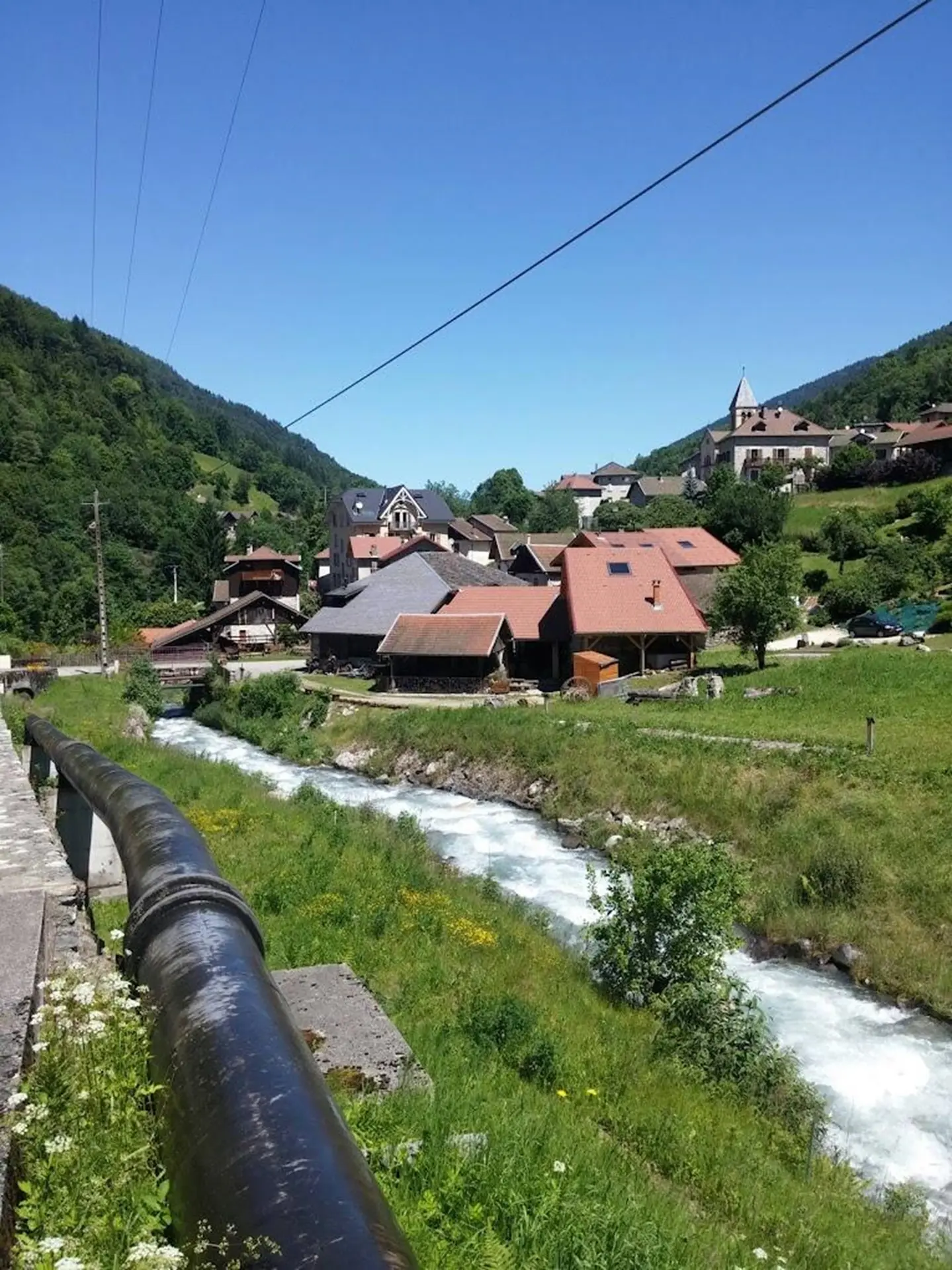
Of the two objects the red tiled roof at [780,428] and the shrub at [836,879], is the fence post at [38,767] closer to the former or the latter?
the shrub at [836,879]

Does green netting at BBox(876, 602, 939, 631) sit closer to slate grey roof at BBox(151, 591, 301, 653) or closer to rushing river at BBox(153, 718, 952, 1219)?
rushing river at BBox(153, 718, 952, 1219)

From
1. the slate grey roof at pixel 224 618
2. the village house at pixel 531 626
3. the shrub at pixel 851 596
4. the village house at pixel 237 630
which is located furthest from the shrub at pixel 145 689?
the shrub at pixel 851 596

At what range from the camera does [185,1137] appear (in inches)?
117

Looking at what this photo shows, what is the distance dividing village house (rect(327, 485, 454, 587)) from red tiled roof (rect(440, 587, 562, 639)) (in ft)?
104

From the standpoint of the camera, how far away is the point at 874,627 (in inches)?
1478

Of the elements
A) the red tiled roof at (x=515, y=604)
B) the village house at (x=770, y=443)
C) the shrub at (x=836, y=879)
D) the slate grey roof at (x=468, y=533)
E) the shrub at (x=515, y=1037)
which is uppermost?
the village house at (x=770, y=443)

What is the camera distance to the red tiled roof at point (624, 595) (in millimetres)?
36125

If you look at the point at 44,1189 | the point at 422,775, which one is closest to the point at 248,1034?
the point at 44,1189

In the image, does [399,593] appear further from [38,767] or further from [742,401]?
[742,401]

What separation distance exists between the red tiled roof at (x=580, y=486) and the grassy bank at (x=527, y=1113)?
11688cm

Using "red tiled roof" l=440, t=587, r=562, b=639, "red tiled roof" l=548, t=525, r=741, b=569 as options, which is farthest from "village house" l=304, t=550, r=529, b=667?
"red tiled roof" l=548, t=525, r=741, b=569

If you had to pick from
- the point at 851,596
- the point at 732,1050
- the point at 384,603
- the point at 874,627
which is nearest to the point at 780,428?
the point at 851,596

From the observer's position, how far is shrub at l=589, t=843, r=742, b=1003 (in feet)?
34.3

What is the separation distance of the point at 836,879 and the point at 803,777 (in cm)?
385
